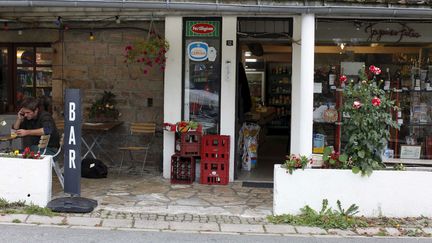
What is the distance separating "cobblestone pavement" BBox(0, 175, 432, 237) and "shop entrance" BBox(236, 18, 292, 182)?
4.12 feet

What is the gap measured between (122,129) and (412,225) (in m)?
5.53

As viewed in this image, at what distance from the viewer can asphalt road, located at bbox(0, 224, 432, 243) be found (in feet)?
18.4

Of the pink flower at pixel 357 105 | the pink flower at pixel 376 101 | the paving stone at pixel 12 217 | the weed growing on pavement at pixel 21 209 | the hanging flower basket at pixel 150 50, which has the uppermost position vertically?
the hanging flower basket at pixel 150 50

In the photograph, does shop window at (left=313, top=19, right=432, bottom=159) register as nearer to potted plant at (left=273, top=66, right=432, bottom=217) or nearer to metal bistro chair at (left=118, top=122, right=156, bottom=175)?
potted plant at (left=273, top=66, right=432, bottom=217)

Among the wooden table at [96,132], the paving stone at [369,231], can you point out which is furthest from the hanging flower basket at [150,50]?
the paving stone at [369,231]

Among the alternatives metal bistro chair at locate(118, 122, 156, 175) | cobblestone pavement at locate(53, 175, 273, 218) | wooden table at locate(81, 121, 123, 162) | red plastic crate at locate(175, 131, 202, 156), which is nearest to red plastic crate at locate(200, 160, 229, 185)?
cobblestone pavement at locate(53, 175, 273, 218)

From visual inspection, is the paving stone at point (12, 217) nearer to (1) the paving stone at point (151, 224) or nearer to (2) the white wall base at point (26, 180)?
(2) the white wall base at point (26, 180)

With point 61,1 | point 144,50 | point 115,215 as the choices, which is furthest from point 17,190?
point 144,50

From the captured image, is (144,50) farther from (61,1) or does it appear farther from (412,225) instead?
(412,225)

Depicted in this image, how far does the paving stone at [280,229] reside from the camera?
6129 millimetres

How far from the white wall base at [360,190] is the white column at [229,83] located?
2267mm

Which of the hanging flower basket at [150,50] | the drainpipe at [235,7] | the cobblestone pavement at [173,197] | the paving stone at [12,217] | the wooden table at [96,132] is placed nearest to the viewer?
the paving stone at [12,217]

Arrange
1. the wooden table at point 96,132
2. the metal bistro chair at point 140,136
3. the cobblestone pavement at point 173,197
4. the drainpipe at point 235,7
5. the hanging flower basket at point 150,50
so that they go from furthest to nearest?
the metal bistro chair at point 140,136 → the wooden table at point 96,132 → the hanging flower basket at point 150,50 → the cobblestone pavement at point 173,197 → the drainpipe at point 235,7

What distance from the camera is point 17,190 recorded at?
6.68 metres
